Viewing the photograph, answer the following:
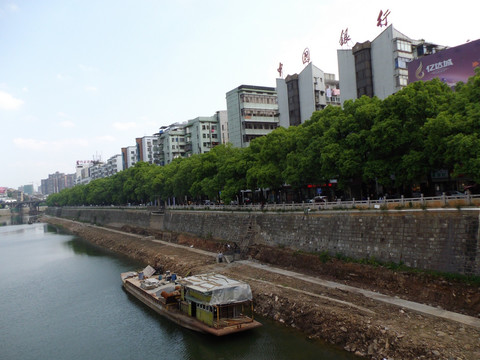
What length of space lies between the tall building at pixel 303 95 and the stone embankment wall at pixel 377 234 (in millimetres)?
34876

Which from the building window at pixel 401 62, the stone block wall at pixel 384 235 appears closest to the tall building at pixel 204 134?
the building window at pixel 401 62

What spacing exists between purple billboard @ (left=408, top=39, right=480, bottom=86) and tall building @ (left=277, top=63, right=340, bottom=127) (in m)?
24.5

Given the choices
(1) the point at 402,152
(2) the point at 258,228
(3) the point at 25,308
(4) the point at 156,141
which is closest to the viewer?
(1) the point at 402,152

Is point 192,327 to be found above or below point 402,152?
below

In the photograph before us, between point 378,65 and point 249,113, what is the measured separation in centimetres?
3417

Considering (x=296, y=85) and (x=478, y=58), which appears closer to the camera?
(x=478, y=58)

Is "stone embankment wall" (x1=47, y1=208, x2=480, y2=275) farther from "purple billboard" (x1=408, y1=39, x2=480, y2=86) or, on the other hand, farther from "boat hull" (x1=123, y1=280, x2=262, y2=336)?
"purple billboard" (x1=408, y1=39, x2=480, y2=86)

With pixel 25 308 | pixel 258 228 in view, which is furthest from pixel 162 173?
pixel 25 308

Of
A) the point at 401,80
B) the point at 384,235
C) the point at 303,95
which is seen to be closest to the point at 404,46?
the point at 401,80

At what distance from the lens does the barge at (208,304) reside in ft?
85.4

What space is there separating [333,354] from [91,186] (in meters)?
129

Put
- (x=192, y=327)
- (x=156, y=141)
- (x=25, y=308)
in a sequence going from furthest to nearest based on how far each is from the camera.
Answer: (x=156, y=141), (x=25, y=308), (x=192, y=327)

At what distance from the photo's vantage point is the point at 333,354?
73.3 feet

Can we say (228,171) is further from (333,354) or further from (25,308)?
(333,354)
